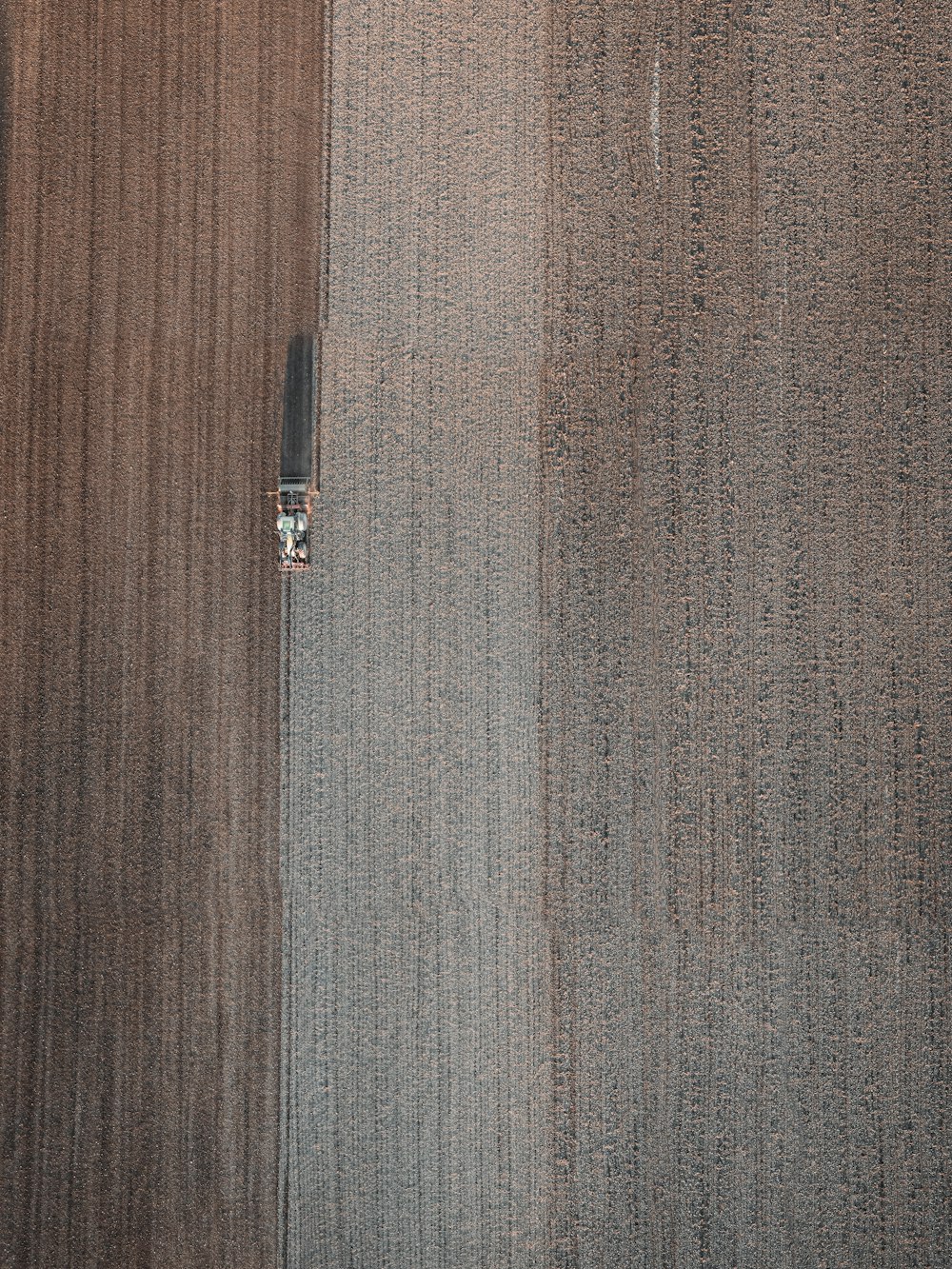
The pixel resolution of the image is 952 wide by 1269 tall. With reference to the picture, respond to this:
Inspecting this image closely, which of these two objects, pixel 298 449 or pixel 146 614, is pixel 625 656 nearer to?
pixel 298 449

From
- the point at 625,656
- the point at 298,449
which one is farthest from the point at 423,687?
the point at 298,449

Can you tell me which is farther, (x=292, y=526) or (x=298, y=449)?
(x=298, y=449)

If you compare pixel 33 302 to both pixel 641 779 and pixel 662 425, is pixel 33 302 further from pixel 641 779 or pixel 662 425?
pixel 641 779

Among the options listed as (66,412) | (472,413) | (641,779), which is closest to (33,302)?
(66,412)

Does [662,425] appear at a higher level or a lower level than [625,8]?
lower

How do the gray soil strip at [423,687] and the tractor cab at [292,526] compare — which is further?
the tractor cab at [292,526]

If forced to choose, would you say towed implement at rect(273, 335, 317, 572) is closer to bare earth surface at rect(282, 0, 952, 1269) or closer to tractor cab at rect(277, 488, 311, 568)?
tractor cab at rect(277, 488, 311, 568)

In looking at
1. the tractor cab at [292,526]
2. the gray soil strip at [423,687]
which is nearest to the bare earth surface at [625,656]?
the gray soil strip at [423,687]

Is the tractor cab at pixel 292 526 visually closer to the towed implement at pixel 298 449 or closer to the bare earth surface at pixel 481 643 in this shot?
the towed implement at pixel 298 449
